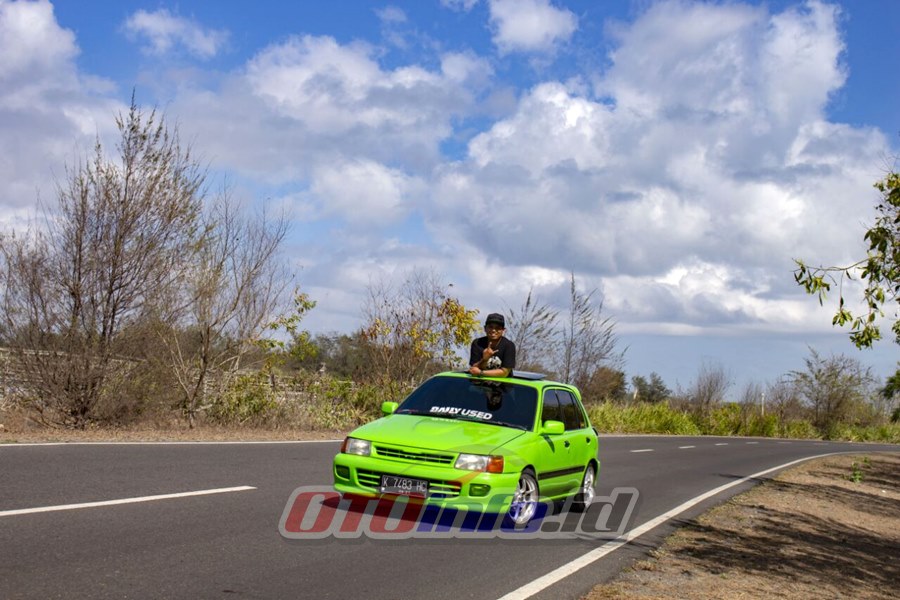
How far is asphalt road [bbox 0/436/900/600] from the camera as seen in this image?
18.3 feet

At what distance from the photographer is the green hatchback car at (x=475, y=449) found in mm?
7812

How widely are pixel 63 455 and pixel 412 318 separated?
497 inches

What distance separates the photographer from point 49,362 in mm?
15156

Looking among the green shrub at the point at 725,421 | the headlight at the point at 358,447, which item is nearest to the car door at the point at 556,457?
the headlight at the point at 358,447

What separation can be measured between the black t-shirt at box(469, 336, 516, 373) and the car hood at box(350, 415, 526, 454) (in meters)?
1.20

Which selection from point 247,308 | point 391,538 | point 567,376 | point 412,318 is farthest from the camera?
point 567,376

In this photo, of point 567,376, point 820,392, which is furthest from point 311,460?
point 820,392

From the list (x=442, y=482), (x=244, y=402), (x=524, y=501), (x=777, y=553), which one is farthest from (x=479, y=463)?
(x=244, y=402)

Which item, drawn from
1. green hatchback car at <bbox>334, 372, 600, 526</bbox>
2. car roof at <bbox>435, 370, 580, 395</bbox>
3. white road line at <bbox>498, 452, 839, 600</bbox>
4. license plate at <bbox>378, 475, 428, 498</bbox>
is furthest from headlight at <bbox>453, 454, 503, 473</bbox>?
car roof at <bbox>435, 370, 580, 395</bbox>

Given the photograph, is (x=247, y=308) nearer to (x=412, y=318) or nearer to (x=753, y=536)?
(x=412, y=318)

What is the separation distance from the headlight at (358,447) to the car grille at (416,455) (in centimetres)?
13

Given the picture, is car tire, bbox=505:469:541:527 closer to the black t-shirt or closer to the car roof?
the car roof

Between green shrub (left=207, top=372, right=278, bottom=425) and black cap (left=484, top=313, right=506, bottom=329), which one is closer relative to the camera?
black cap (left=484, top=313, right=506, bottom=329)

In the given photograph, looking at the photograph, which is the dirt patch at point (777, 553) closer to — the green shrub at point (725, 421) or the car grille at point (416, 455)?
the car grille at point (416, 455)
